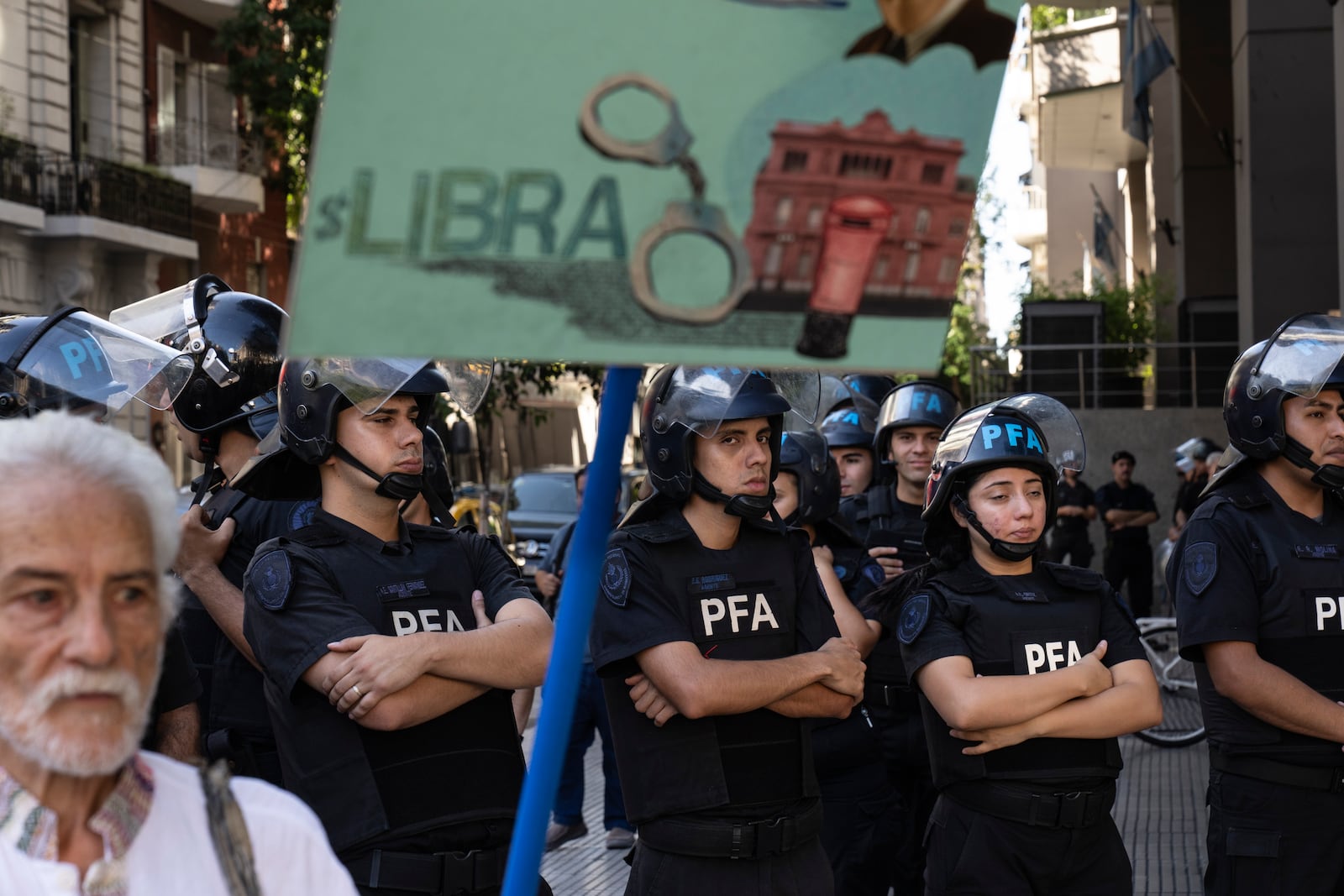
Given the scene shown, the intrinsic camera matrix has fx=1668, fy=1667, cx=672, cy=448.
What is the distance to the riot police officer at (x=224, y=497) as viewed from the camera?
4.43 metres

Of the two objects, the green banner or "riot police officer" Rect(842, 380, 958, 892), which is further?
"riot police officer" Rect(842, 380, 958, 892)

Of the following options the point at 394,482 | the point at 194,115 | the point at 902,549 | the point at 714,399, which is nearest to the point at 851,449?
the point at 902,549

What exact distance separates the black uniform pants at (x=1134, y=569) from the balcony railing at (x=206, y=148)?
62.9ft

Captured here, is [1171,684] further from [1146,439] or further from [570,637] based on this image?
[570,637]

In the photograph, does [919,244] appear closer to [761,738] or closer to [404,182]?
[404,182]

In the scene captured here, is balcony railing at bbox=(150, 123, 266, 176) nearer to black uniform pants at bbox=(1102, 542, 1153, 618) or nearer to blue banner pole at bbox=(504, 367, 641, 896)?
black uniform pants at bbox=(1102, 542, 1153, 618)

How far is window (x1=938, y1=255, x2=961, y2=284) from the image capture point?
2.11 metres

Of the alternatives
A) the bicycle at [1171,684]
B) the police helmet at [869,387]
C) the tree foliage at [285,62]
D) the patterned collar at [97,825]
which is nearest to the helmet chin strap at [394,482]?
the patterned collar at [97,825]

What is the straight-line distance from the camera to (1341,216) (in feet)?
36.8

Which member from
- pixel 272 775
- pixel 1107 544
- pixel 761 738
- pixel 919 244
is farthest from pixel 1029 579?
pixel 1107 544

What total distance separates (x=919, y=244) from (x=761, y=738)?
254 centimetres

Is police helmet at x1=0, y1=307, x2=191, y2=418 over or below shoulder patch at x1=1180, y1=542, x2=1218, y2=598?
over

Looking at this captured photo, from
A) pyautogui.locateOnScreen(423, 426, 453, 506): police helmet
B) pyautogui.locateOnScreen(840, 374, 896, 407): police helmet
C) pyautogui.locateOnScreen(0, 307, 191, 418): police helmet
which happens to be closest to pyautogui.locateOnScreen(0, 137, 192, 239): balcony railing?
pyautogui.locateOnScreen(840, 374, 896, 407): police helmet

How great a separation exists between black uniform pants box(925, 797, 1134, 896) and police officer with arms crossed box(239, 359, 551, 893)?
136 cm
